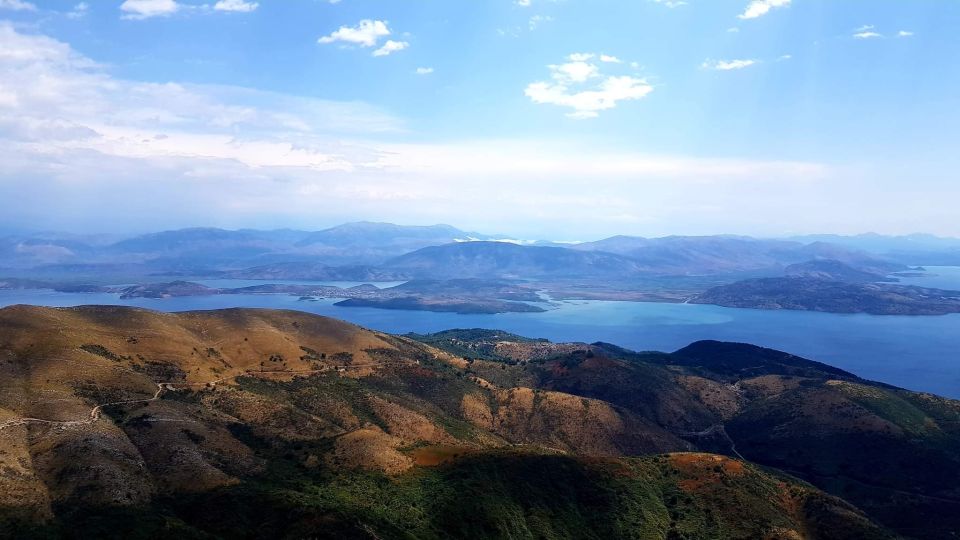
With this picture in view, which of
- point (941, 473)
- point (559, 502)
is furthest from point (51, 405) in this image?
point (941, 473)

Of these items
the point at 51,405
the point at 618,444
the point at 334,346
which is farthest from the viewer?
the point at 334,346

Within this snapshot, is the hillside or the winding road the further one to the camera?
the winding road

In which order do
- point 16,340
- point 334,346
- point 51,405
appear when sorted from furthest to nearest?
point 334,346
point 16,340
point 51,405

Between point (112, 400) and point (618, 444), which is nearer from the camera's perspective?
point (112, 400)

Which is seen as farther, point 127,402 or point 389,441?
point 389,441

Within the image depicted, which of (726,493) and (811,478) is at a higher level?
(726,493)

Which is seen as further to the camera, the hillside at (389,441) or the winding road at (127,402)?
the winding road at (127,402)

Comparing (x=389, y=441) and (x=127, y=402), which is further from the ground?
(x=127, y=402)

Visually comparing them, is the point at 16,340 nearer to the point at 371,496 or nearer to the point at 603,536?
the point at 371,496
